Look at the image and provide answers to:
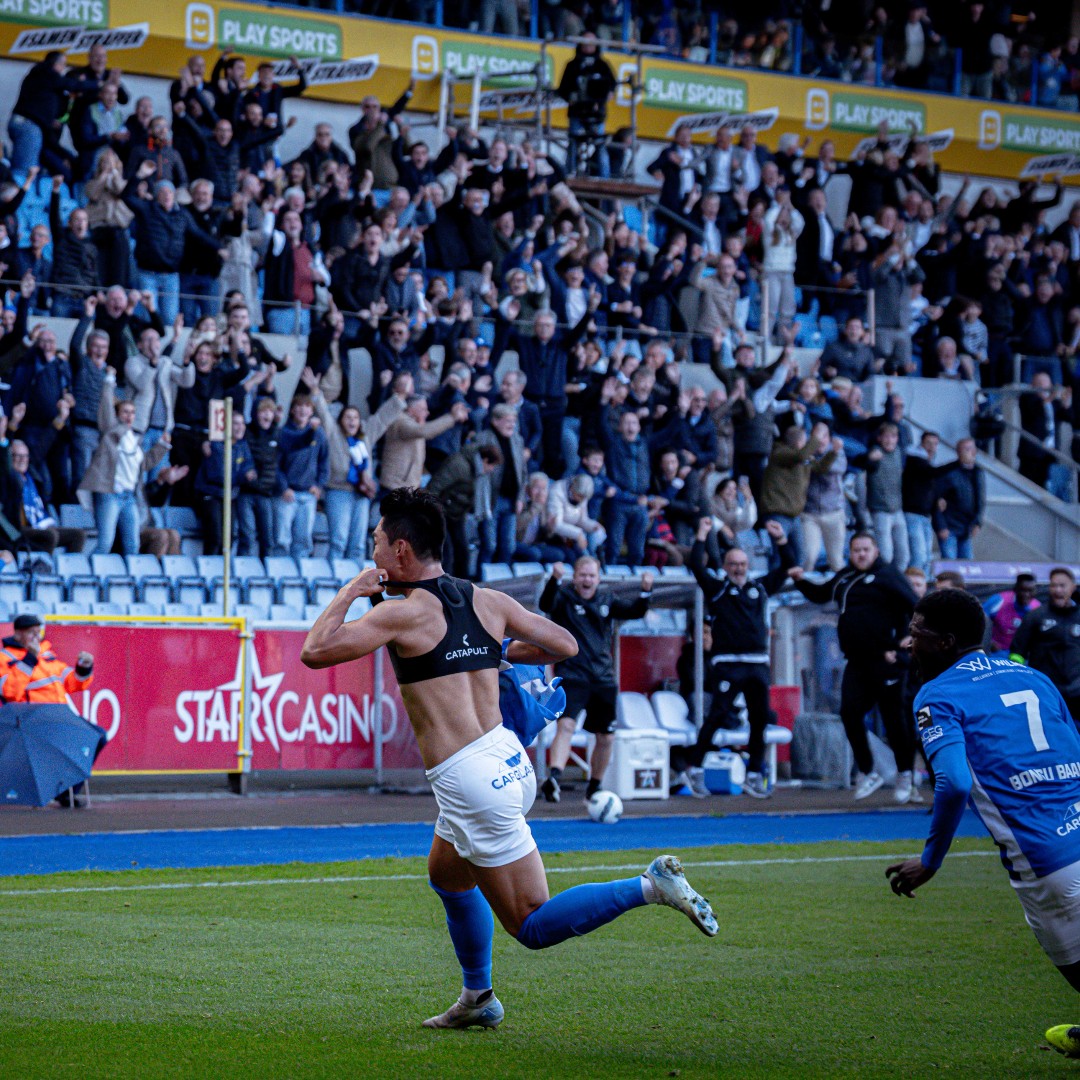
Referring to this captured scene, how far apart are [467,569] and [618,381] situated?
315 centimetres

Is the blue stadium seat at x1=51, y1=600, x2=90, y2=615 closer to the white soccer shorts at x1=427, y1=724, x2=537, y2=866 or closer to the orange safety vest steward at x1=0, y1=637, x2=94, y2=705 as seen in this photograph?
the orange safety vest steward at x1=0, y1=637, x2=94, y2=705

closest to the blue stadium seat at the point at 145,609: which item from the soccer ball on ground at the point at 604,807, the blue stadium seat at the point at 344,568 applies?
the blue stadium seat at the point at 344,568

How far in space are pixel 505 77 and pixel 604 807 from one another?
1652 cm

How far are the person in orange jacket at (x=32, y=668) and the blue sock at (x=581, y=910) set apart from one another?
8.89 m

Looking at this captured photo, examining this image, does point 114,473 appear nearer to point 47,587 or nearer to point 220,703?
point 47,587

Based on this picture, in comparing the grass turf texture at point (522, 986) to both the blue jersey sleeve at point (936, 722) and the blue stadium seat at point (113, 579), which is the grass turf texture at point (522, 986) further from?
the blue stadium seat at point (113, 579)

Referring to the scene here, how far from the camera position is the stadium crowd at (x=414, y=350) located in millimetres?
17891

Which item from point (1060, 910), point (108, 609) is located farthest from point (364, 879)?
point (108, 609)

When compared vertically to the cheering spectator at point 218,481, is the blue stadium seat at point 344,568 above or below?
below

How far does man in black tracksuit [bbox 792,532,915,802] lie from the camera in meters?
15.9

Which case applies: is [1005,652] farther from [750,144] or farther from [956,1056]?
[956,1056]

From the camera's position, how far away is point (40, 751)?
13.9 meters

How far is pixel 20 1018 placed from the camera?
6258 millimetres

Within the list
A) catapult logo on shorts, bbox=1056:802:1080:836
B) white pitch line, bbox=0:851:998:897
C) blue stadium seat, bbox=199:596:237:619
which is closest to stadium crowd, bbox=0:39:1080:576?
blue stadium seat, bbox=199:596:237:619
